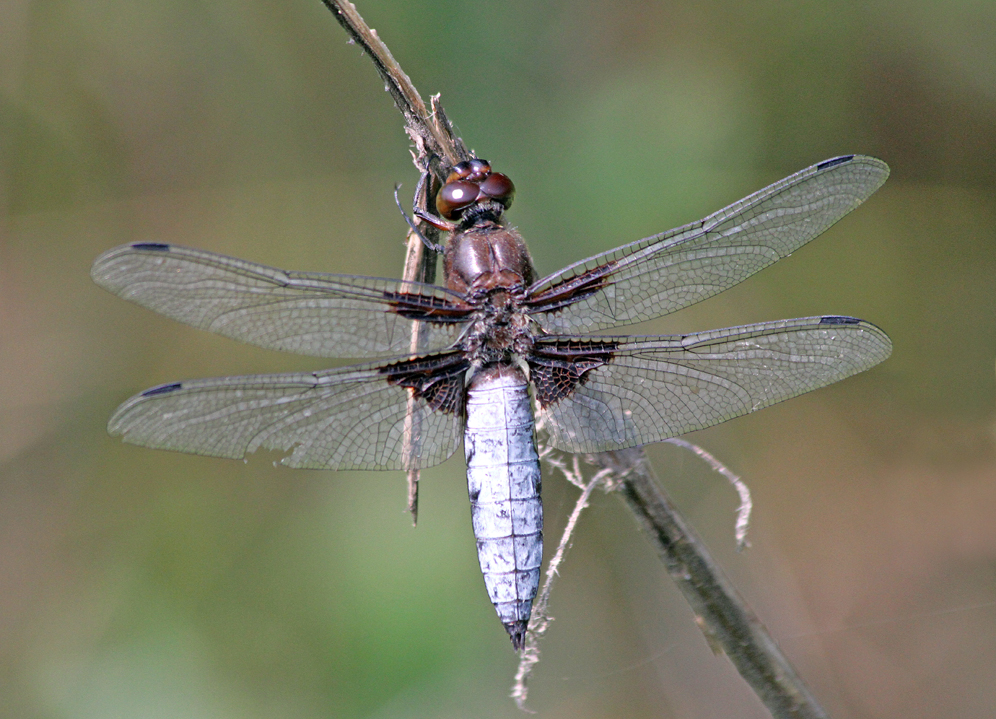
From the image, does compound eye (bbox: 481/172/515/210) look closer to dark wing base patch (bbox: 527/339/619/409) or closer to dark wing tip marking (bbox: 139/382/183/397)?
dark wing base patch (bbox: 527/339/619/409)

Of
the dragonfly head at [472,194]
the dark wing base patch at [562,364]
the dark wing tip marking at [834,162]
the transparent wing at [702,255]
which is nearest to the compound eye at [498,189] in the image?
the dragonfly head at [472,194]

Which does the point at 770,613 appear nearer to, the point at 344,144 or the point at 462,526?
the point at 462,526

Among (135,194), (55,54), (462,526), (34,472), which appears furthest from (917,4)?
(34,472)

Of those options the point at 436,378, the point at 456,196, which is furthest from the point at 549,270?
the point at 436,378

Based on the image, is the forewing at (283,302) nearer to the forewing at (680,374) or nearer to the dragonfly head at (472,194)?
the dragonfly head at (472,194)

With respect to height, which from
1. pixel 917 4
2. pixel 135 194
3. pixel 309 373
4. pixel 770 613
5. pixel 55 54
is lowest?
pixel 770 613

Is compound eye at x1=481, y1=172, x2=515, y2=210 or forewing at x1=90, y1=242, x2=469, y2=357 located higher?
compound eye at x1=481, y1=172, x2=515, y2=210

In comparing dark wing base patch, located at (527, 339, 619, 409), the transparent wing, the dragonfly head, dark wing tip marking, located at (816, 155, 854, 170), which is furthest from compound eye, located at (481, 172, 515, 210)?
dark wing tip marking, located at (816, 155, 854, 170)
